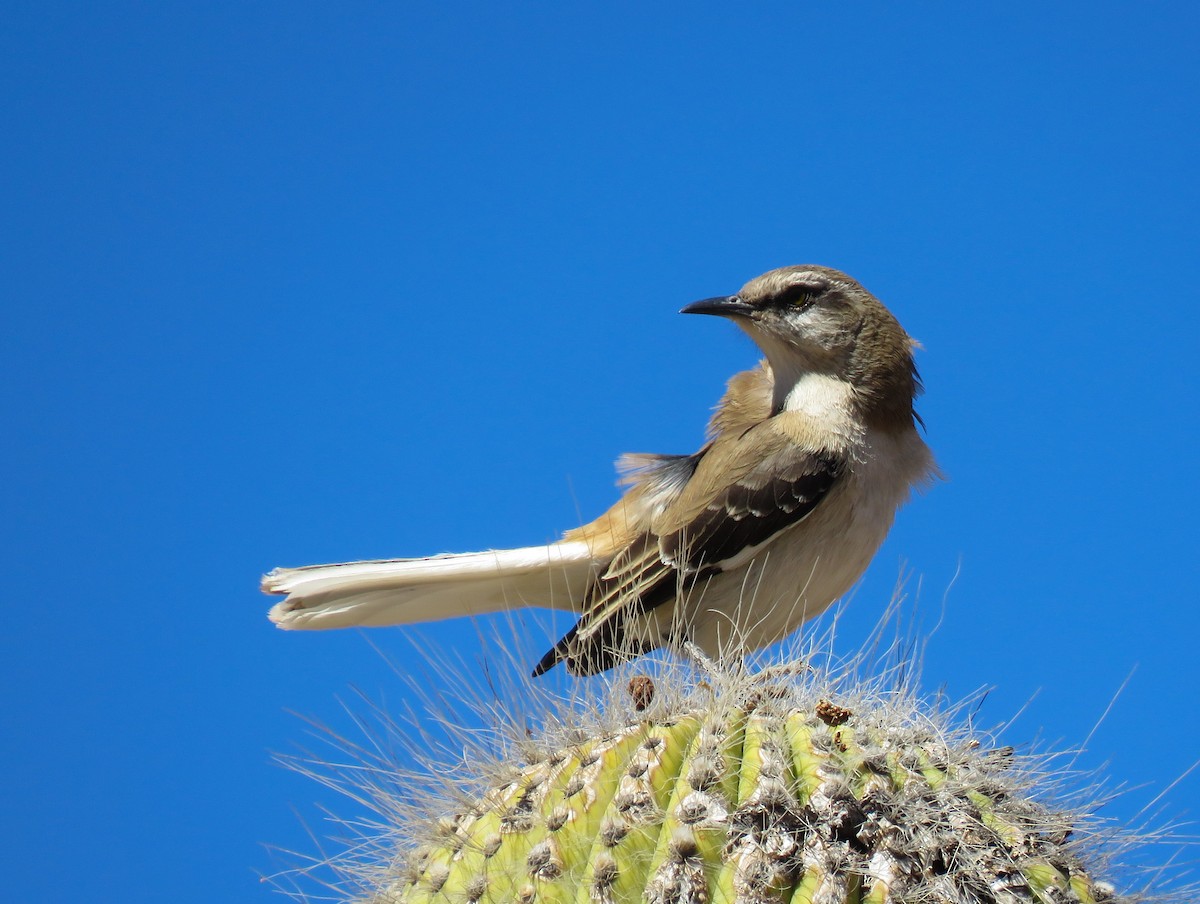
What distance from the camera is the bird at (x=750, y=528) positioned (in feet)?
15.3

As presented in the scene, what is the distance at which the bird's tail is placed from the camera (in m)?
4.48

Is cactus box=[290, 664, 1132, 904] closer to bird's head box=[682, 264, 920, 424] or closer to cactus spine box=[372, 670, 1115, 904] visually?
cactus spine box=[372, 670, 1115, 904]

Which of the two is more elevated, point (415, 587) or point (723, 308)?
point (723, 308)

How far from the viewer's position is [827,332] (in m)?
5.38

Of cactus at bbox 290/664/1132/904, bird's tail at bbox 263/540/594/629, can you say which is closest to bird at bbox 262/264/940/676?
bird's tail at bbox 263/540/594/629

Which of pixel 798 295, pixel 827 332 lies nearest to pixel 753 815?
pixel 827 332

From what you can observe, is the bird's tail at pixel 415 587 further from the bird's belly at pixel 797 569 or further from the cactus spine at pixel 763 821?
the cactus spine at pixel 763 821

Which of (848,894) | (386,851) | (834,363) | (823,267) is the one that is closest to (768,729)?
(848,894)

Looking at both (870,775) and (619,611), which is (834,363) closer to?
(619,611)

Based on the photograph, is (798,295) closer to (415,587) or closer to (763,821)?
(415,587)

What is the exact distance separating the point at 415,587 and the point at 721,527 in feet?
4.37

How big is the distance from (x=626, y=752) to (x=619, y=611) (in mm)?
2038

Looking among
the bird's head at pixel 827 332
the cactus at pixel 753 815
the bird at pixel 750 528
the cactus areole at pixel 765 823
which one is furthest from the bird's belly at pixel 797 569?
the cactus areole at pixel 765 823

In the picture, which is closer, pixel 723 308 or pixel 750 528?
pixel 750 528
